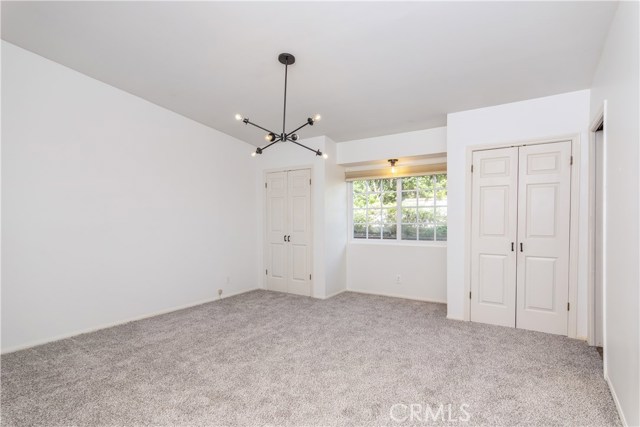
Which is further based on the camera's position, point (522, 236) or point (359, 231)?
point (359, 231)

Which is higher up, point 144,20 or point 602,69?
point 144,20

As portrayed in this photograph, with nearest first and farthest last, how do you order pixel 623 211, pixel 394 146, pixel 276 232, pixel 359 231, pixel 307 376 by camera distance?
pixel 623 211 → pixel 307 376 → pixel 394 146 → pixel 276 232 → pixel 359 231

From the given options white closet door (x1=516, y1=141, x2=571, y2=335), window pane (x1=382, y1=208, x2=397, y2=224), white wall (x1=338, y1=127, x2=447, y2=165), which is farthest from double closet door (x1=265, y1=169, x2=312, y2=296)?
white closet door (x1=516, y1=141, x2=571, y2=335)

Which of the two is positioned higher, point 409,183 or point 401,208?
point 409,183

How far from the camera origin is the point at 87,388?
2227 mm

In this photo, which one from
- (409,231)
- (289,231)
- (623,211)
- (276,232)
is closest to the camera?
(623,211)

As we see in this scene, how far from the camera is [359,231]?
17.9ft

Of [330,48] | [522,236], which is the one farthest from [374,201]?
[330,48]

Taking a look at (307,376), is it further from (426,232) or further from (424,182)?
(424,182)

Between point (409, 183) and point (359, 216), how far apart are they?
1.02 metres

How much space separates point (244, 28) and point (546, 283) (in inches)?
150

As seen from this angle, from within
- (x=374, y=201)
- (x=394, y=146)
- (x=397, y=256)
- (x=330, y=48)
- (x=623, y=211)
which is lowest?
(x=397, y=256)

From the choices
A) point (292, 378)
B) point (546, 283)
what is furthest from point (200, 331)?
point (546, 283)

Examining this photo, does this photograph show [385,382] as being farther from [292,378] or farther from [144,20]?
[144,20]
